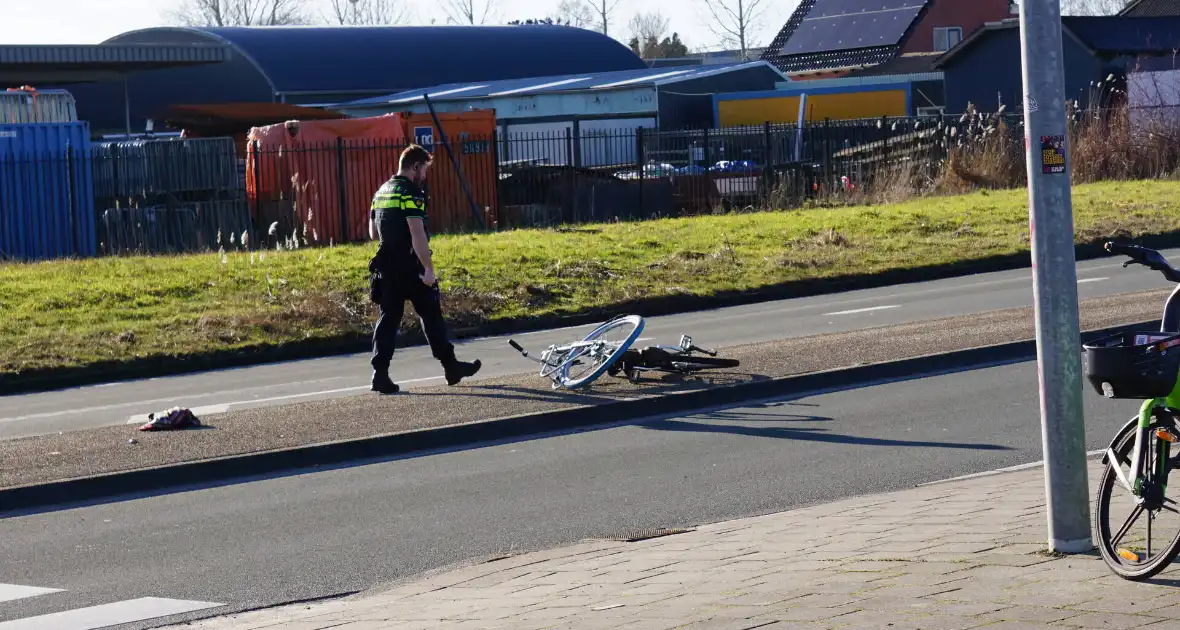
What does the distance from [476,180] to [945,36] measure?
144ft

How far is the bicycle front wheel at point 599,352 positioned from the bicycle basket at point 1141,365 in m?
6.26

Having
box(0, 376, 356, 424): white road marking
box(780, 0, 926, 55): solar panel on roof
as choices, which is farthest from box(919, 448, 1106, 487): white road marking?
box(780, 0, 926, 55): solar panel on roof

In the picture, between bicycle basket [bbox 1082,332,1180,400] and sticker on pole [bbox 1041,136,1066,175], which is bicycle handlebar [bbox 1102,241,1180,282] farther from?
sticker on pole [bbox 1041,136,1066,175]

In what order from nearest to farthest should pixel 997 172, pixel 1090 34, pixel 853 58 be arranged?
pixel 997 172, pixel 1090 34, pixel 853 58

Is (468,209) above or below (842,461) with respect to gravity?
above

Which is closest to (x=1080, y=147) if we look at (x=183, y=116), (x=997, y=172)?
(x=997, y=172)

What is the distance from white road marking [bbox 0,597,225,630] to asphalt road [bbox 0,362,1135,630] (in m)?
0.03

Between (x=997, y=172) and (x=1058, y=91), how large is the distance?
86.1ft

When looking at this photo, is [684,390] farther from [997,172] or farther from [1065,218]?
[997,172]

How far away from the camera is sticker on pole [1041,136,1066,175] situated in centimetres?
567

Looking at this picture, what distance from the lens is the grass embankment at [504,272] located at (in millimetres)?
17188

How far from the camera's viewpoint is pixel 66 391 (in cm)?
1499

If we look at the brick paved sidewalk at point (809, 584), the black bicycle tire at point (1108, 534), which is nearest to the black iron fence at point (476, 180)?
the brick paved sidewalk at point (809, 584)

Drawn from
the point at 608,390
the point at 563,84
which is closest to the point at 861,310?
the point at 608,390
